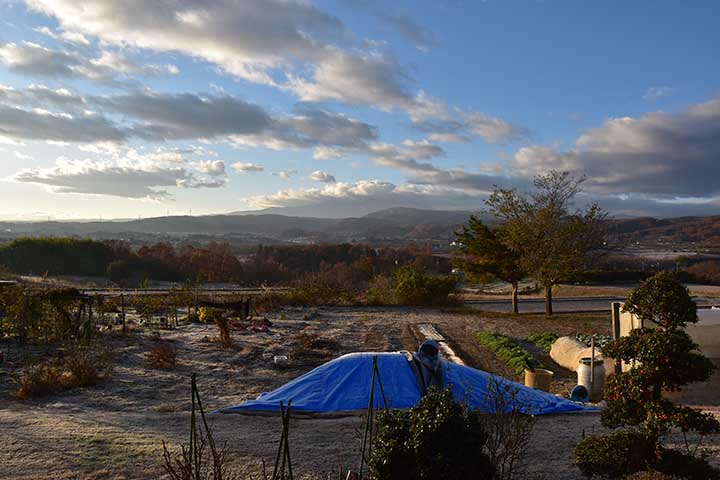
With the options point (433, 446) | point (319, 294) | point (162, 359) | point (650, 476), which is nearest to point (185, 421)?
point (162, 359)

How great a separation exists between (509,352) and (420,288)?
1234 centimetres

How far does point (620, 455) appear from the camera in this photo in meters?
5.05

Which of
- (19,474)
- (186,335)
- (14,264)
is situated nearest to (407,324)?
(186,335)

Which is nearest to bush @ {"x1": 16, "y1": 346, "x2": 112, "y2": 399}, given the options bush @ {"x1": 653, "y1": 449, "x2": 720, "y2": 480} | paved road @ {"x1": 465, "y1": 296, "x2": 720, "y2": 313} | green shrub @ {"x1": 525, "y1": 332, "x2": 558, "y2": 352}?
Answer: bush @ {"x1": 653, "y1": 449, "x2": 720, "y2": 480}

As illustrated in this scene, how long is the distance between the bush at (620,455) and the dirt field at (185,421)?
0.85 metres

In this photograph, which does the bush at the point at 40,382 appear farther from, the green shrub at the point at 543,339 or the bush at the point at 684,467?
the green shrub at the point at 543,339

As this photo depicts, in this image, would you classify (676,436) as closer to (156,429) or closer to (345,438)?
(345,438)

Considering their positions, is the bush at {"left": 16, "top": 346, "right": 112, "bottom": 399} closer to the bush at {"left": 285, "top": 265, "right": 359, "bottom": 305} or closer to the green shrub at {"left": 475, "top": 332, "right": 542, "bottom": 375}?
the green shrub at {"left": 475, "top": 332, "right": 542, "bottom": 375}

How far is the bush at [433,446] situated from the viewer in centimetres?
448

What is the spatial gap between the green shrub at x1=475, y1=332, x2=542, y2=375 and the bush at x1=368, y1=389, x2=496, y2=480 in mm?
6677

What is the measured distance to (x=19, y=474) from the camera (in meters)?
5.96

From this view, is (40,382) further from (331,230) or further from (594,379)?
(331,230)

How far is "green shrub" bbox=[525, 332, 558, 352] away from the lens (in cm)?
1567

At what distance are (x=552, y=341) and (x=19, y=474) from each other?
13240 millimetres
